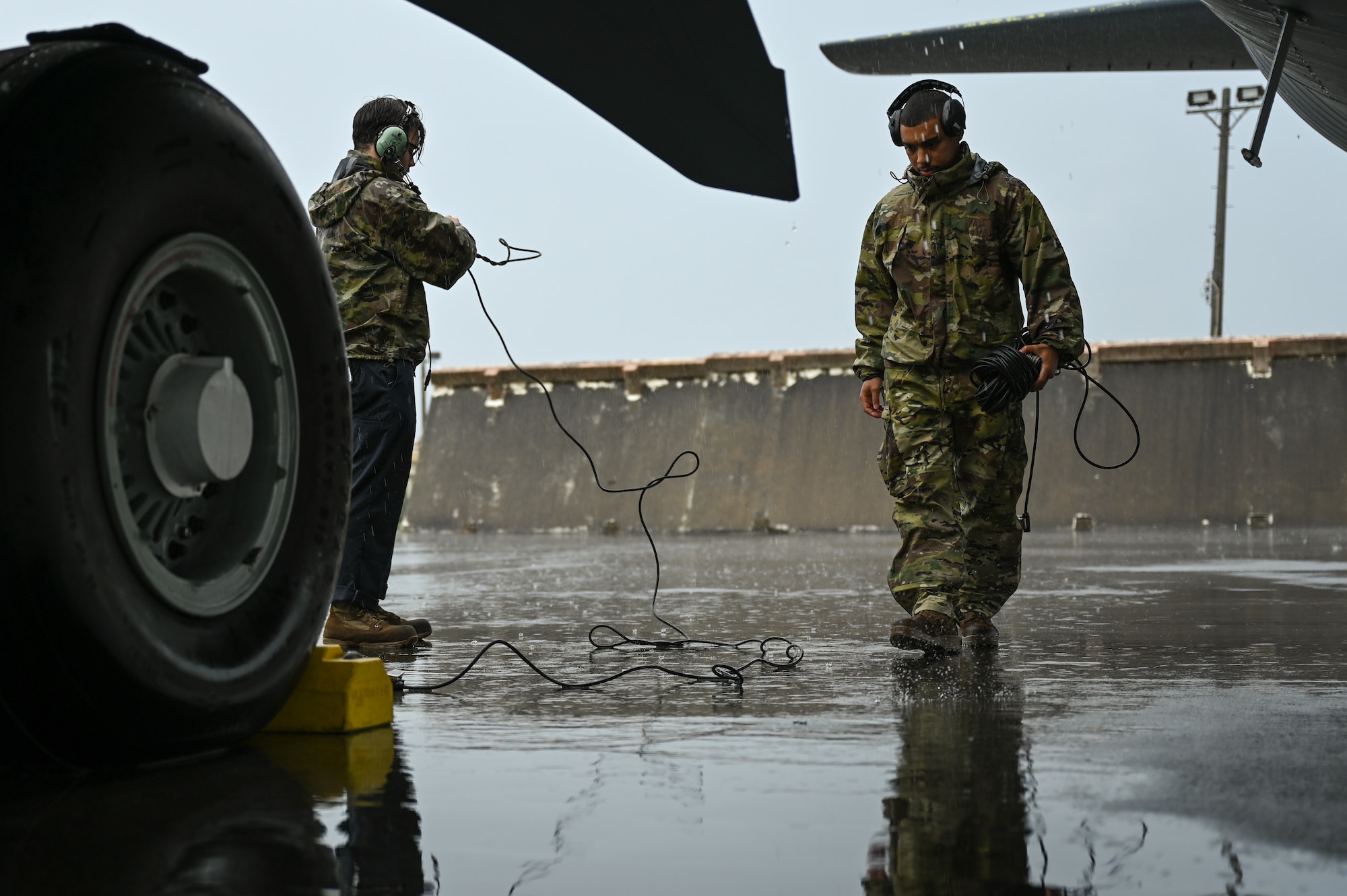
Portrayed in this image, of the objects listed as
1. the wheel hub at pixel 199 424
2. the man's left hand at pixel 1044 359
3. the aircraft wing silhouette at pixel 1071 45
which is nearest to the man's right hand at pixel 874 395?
the man's left hand at pixel 1044 359

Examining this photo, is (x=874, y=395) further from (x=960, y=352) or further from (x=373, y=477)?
(x=373, y=477)

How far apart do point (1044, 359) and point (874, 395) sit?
0.65 meters

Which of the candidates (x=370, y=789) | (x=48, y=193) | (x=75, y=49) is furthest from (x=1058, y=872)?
(x=75, y=49)

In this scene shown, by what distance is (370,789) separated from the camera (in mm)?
2387

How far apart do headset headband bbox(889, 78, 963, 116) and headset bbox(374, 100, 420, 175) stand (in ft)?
5.55

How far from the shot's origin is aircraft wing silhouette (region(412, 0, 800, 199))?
1.82 meters

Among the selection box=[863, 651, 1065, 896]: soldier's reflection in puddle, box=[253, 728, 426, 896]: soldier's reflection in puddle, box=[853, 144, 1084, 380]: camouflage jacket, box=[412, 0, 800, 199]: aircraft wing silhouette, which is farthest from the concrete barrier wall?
box=[412, 0, 800, 199]: aircraft wing silhouette

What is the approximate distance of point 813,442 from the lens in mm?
17000

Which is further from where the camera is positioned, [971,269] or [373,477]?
[373,477]

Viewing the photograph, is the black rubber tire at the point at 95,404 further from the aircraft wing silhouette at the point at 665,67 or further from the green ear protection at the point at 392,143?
the green ear protection at the point at 392,143

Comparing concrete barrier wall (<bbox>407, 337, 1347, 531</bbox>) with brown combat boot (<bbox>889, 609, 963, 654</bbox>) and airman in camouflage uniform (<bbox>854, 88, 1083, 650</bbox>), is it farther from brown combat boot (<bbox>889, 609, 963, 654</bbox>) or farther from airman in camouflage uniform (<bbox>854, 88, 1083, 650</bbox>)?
brown combat boot (<bbox>889, 609, 963, 654</bbox>)

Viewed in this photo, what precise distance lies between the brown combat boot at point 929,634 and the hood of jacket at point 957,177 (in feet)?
4.51

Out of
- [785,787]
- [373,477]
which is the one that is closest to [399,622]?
[373,477]

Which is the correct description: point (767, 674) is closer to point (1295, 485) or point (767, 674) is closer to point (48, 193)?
point (48, 193)
